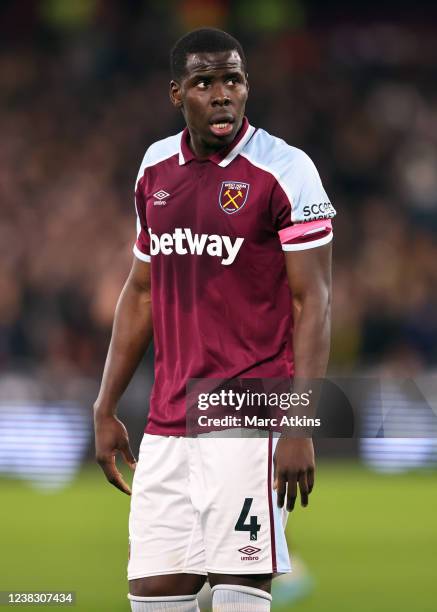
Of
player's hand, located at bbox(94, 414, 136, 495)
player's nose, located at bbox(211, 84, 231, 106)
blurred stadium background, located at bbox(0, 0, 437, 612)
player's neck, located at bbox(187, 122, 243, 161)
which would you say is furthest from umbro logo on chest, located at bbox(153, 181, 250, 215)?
blurred stadium background, located at bbox(0, 0, 437, 612)

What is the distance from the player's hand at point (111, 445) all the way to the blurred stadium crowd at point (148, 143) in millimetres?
6785

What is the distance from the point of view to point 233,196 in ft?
13.2

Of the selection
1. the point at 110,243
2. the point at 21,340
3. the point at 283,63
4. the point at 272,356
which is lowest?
the point at 272,356

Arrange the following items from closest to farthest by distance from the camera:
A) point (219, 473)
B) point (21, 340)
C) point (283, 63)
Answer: point (219, 473)
point (21, 340)
point (283, 63)

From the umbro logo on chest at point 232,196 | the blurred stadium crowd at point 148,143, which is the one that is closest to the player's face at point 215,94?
the umbro logo on chest at point 232,196

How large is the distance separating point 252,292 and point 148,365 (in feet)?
20.9

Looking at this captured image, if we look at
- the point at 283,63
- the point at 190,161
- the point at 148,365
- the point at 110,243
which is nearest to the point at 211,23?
the point at 283,63

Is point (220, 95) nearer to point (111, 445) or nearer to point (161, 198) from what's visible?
Answer: point (161, 198)

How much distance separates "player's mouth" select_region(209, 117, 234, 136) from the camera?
13.3 feet

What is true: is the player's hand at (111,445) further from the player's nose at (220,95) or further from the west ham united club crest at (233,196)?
the player's nose at (220,95)

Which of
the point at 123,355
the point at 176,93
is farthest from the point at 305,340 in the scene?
the point at 176,93

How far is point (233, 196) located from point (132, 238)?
7721mm

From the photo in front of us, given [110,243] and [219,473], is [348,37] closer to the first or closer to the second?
[110,243]

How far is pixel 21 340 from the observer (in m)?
11.9
